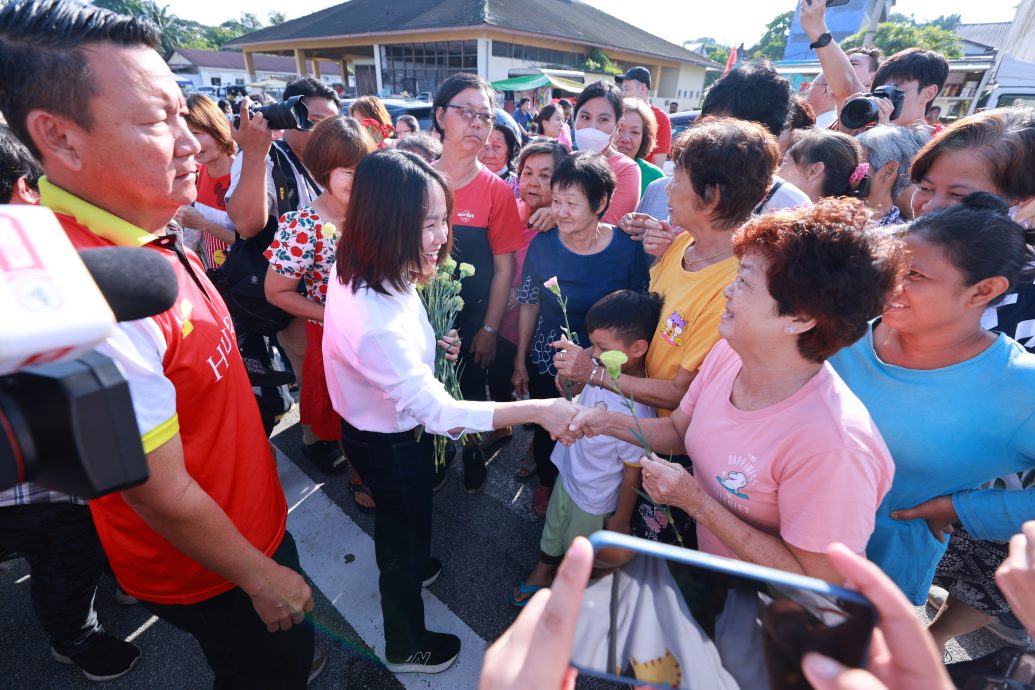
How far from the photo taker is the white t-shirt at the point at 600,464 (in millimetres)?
2102

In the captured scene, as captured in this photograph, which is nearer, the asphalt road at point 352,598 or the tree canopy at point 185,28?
the asphalt road at point 352,598

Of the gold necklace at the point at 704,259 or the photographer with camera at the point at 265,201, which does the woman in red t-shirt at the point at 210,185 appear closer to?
the photographer with camera at the point at 265,201

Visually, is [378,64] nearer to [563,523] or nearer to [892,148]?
[892,148]

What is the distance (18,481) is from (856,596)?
1.02 metres

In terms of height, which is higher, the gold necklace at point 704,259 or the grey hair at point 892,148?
the grey hair at point 892,148

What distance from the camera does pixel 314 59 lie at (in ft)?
107

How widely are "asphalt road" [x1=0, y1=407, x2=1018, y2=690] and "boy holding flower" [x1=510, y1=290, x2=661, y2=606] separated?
2.15 feet

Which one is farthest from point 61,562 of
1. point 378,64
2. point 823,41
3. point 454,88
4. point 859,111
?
point 378,64

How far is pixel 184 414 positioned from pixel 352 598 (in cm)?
164

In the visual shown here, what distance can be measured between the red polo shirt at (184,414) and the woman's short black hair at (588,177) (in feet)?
5.78

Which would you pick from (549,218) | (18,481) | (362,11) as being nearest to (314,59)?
(362,11)

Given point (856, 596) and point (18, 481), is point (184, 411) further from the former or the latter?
point (856, 596)

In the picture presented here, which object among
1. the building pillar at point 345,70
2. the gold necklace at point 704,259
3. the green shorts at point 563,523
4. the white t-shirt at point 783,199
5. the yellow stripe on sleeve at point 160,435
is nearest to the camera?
the yellow stripe on sleeve at point 160,435

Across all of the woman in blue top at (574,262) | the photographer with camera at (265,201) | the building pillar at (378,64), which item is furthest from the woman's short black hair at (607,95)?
the building pillar at (378,64)
